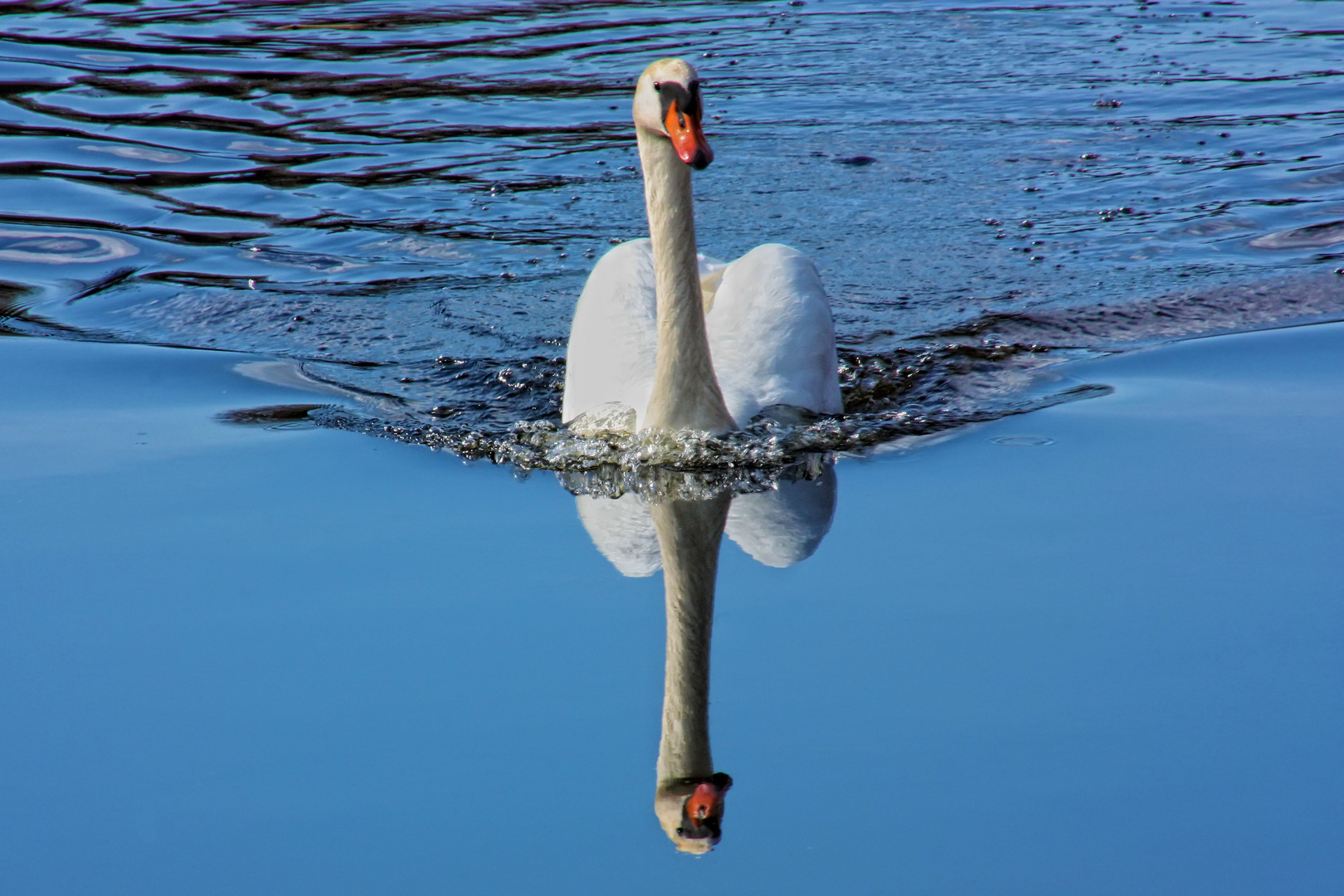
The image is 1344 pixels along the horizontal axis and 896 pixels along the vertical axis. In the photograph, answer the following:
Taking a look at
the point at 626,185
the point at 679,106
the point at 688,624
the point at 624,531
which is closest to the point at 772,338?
the point at 624,531

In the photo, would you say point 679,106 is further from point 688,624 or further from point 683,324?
point 688,624

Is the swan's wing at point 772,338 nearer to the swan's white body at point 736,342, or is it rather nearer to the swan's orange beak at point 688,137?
the swan's white body at point 736,342

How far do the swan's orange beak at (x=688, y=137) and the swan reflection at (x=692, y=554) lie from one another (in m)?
1.26

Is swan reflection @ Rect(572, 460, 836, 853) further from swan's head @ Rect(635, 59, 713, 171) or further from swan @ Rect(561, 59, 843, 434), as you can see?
swan's head @ Rect(635, 59, 713, 171)

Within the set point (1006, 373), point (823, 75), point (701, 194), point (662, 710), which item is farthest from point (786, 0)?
point (662, 710)

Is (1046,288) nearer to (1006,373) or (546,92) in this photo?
(1006,373)

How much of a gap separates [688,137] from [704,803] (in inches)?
92.3

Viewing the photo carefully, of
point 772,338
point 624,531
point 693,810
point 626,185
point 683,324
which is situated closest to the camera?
point 693,810

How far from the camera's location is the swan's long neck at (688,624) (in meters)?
3.63

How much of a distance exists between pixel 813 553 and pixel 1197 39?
10447 millimetres

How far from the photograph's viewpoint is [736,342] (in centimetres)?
609

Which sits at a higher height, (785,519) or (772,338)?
(772,338)

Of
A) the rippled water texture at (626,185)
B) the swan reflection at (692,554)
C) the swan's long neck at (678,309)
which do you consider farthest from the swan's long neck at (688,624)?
the rippled water texture at (626,185)

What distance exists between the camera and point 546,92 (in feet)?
41.8
